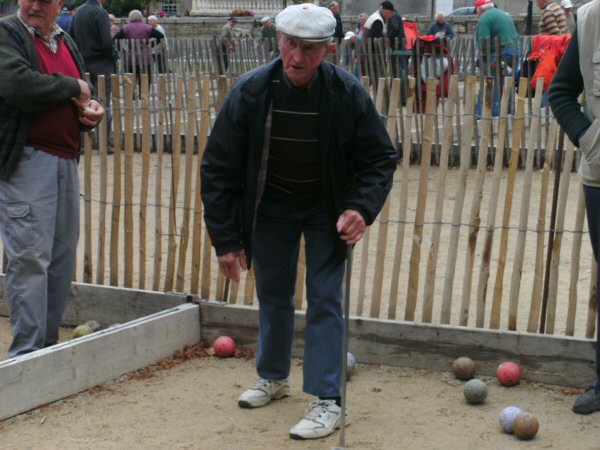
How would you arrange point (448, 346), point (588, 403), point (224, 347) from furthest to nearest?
point (224, 347) → point (448, 346) → point (588, 403)

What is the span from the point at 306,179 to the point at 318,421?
Answer: 42.6 inches

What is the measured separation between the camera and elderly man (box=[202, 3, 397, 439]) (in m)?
4.51

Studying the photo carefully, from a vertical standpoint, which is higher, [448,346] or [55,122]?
[55,122]

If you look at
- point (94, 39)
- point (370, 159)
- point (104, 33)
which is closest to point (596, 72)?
point (370, 159)

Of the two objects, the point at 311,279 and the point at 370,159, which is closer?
the point at 370,159

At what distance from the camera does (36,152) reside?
521cm

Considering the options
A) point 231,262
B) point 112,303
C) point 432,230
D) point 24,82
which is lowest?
point 112,303

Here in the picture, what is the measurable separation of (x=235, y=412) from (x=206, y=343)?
1026 millimetres

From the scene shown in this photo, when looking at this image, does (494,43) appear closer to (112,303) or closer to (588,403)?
(112,303)

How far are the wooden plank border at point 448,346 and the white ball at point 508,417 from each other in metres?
0.67

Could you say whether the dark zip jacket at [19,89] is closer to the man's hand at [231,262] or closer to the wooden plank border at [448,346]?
the man's hand at [231,262]

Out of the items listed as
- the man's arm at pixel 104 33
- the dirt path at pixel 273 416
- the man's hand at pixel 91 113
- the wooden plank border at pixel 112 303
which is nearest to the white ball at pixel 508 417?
the dirt path at pixel 273 416

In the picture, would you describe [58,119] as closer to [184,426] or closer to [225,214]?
[225,214]

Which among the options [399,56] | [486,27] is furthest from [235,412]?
[486,27]
